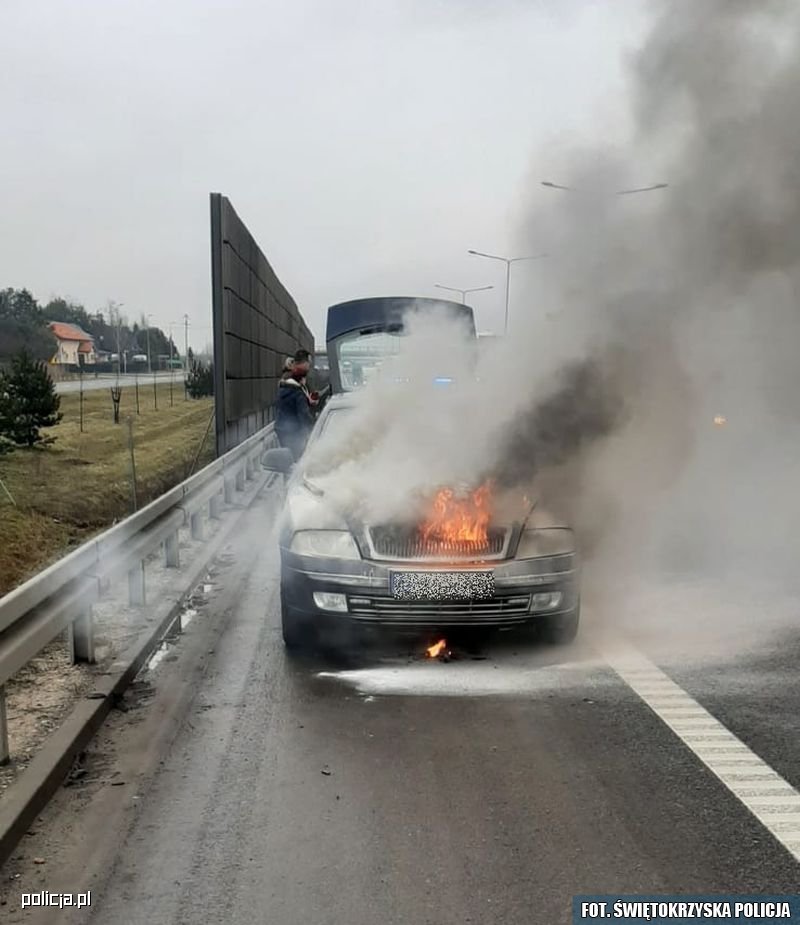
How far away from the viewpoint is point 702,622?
21.1ft

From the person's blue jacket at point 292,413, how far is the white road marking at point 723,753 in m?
→ 6.30

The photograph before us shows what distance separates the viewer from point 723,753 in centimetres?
411

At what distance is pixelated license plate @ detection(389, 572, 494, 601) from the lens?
5.29m

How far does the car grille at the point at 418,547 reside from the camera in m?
5.40

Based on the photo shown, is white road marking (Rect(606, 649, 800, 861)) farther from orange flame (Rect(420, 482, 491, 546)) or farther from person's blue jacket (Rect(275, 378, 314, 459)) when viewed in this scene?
person's blue jacket (Rect(275, 378, 314, 459))

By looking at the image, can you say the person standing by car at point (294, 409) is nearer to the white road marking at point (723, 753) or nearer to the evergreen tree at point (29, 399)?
the white road marking at point (723, 753)

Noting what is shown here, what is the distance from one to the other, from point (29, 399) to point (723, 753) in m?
14.9

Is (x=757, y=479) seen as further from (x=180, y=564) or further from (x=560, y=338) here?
(x=180, y=564)

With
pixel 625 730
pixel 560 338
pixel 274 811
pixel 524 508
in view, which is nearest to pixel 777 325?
pixel 560 338

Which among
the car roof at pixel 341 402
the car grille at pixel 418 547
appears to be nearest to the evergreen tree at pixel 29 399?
the car roof at pixel 341 402

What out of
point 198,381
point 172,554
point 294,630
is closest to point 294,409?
point 172,554

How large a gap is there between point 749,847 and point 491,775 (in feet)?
3.47

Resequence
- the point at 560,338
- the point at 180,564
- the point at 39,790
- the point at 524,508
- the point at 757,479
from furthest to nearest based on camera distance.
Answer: the point at 757,479 < the point at 180,564 < the point at 560,338 < the point at 524,508 < the point at 39,790

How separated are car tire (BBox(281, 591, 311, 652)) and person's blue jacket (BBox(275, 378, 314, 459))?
18.1 ft
